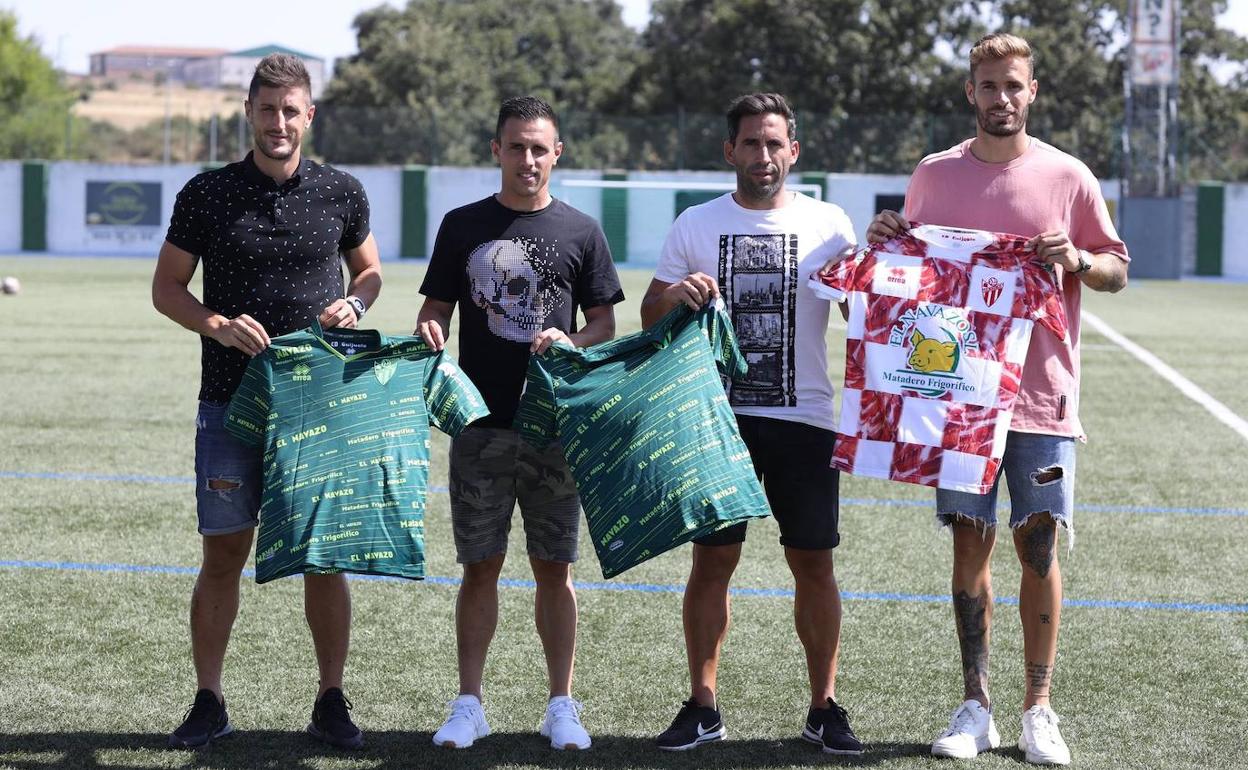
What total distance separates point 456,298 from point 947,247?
1.40 metres

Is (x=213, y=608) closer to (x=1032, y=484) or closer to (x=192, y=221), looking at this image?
(x=192, y=221)

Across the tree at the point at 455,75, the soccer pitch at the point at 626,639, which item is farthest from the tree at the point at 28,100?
the soccer pitch at the point at 626,639

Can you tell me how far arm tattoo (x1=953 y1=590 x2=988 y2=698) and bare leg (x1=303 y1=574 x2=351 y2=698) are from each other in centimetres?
178

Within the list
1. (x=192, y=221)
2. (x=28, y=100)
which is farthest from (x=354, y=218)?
(x=28, y=100)

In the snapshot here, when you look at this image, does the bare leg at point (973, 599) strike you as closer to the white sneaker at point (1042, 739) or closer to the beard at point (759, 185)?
the white sneaker at point (1042, 739)

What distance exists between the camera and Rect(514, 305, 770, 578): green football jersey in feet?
13.7

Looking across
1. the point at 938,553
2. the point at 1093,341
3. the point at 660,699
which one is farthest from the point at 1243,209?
the point at 660,699

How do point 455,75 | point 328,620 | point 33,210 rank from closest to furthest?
Result: point 328,620
point 33,210
point 455,75

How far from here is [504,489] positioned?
179 inches

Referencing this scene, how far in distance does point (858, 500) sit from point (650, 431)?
172 inches

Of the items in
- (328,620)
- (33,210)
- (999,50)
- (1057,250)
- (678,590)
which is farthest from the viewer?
(33,210)

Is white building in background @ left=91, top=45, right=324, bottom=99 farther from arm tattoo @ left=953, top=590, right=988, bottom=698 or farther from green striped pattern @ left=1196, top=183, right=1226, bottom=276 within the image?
arm tattoo @ left=953, top=590, right=988, bottom=698

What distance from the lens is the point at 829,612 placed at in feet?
14.9

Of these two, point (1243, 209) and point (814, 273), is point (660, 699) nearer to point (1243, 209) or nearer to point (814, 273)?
point (814, 273)
